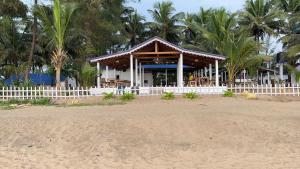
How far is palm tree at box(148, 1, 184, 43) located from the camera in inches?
1868

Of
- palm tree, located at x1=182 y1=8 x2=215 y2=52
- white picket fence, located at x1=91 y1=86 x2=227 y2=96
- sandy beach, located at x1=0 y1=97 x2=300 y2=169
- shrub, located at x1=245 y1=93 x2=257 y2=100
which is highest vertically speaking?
palm tree, located at x1=182 y1=8 x2=215 y2=52

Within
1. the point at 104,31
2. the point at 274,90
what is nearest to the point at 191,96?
the point at 274,90

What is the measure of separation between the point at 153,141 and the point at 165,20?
126 ft

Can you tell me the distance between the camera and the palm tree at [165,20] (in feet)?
156

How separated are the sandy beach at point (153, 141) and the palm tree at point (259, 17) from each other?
28.1 meters

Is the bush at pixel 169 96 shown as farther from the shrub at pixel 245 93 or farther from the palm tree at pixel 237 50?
the palm tree at pixel 237 50

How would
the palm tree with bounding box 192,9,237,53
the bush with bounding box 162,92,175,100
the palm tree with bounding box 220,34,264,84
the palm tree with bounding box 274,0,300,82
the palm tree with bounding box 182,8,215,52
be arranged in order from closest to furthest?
1. the bush with bounding box 162,92,175,100
2. the palm tree with bounding box 220,34,264,84
3. the palm tree with bounding box 192,9,237,53
4. the palm tree with bounding box 274,0,300,82
5. the palm tree with bounding box 182,8,215,52

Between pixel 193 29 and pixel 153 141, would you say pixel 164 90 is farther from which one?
pixel 193 29

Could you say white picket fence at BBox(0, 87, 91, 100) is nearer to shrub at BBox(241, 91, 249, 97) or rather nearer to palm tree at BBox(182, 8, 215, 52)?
shrub at BBox(241, 91, 249, 97)

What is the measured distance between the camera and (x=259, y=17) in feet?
134

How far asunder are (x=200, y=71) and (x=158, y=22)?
383 inches

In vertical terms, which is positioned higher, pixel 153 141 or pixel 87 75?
pixel 87 75

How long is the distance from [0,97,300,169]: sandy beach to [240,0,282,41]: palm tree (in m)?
28.1

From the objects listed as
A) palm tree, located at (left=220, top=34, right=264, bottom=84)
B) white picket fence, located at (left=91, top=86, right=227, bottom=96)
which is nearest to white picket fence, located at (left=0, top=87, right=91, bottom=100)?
white picket fence, located at (left=91, top=86, right=227, bottom=96)
